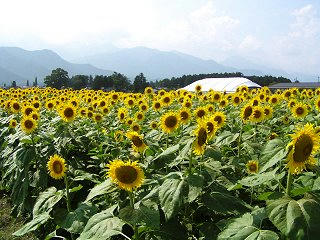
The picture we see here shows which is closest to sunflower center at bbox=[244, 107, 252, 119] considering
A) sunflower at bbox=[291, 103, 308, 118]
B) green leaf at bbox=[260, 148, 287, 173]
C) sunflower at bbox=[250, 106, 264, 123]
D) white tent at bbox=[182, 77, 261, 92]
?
sunflower at bbox=[250, 106, 264, 123]

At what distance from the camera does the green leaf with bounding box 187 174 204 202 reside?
3010 mm

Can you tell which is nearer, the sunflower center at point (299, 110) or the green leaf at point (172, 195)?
the green leaf at point (172, 195)

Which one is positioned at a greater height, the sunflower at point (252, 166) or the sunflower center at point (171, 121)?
the sunflower center at point (171, 121)

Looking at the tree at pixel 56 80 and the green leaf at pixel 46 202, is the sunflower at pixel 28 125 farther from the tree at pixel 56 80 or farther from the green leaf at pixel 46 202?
the tree at pixel 56 80

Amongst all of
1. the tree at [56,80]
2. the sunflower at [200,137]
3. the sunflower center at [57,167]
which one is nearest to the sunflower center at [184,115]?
the sunflower center at [57,167]

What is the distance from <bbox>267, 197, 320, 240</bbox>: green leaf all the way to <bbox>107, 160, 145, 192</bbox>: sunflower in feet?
3.99

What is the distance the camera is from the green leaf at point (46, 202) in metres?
4.25

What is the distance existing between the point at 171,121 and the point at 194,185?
7.02ft

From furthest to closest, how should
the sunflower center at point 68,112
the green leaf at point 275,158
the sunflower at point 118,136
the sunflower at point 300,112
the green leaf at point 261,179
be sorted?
the sunflower center at point 68,112
the sunflower at point 300,112
the sunflower at point 118,136
the green leaf at point 261,179
the green leaf at point 275,158

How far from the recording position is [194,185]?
10.2ft

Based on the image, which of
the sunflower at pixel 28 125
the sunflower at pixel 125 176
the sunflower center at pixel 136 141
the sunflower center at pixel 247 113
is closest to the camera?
the sunflower at pixel 125 176

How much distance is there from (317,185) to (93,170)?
4316 mm

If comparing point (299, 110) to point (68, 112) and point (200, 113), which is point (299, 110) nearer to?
point (200, 113)

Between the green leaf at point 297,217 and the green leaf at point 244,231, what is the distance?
0.16 metres
